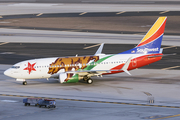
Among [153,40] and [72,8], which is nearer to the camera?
[153,40]

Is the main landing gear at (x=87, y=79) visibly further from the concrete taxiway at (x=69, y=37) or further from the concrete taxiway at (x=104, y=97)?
the concrete taxiway at (x=69, y=37)

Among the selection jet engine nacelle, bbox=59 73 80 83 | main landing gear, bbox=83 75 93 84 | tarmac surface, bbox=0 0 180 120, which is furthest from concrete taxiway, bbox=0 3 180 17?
jet engine nacelle, bbox=59 73 80 83

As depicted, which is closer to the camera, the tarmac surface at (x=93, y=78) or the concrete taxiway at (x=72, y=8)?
the tarmac surface at (x=93, y=78)

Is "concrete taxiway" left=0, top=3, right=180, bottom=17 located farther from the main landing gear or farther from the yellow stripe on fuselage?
the main landing gear

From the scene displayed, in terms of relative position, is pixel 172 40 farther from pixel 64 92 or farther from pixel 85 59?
pixel 64 92

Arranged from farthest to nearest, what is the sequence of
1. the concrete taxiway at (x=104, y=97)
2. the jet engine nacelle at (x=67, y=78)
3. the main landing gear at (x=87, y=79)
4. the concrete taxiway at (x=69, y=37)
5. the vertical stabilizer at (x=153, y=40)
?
the concrete taxiway at (x=69, y=37) → the vertical stabilizer at (x=153, y=40) → the main landing gear at (x=87, y=79) → the jet engine nacelle at (x=67, y=78) → the concrete taxiway at (x=104, y=97)

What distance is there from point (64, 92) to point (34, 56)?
28835mm

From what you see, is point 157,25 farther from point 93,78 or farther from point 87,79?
point 87,79

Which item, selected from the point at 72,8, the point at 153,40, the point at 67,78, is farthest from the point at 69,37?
the point at 67,78

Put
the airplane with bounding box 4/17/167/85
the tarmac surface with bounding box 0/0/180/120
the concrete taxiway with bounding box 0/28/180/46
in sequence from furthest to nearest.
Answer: the concrete taxiway with bounding box 0/28/180/46
the airplane with bounding box 4/17/167/85
the tarmac surface with bounding box 0/0/180/120

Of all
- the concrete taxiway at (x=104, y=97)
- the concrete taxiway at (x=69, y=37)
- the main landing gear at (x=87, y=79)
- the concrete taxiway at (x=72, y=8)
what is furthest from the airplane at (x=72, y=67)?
the concrete taxiway at (x=72, y=8)

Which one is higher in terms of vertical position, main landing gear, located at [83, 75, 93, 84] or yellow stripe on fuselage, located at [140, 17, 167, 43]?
yellow stripe on fuselage, located at [140, 17, 167, 43]

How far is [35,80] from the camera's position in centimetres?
6275

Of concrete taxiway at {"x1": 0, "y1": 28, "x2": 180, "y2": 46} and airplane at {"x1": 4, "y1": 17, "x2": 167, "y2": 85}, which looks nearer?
airplane at {"x1": 4, "y1": 17, "x2": 167, "y2": 85}
